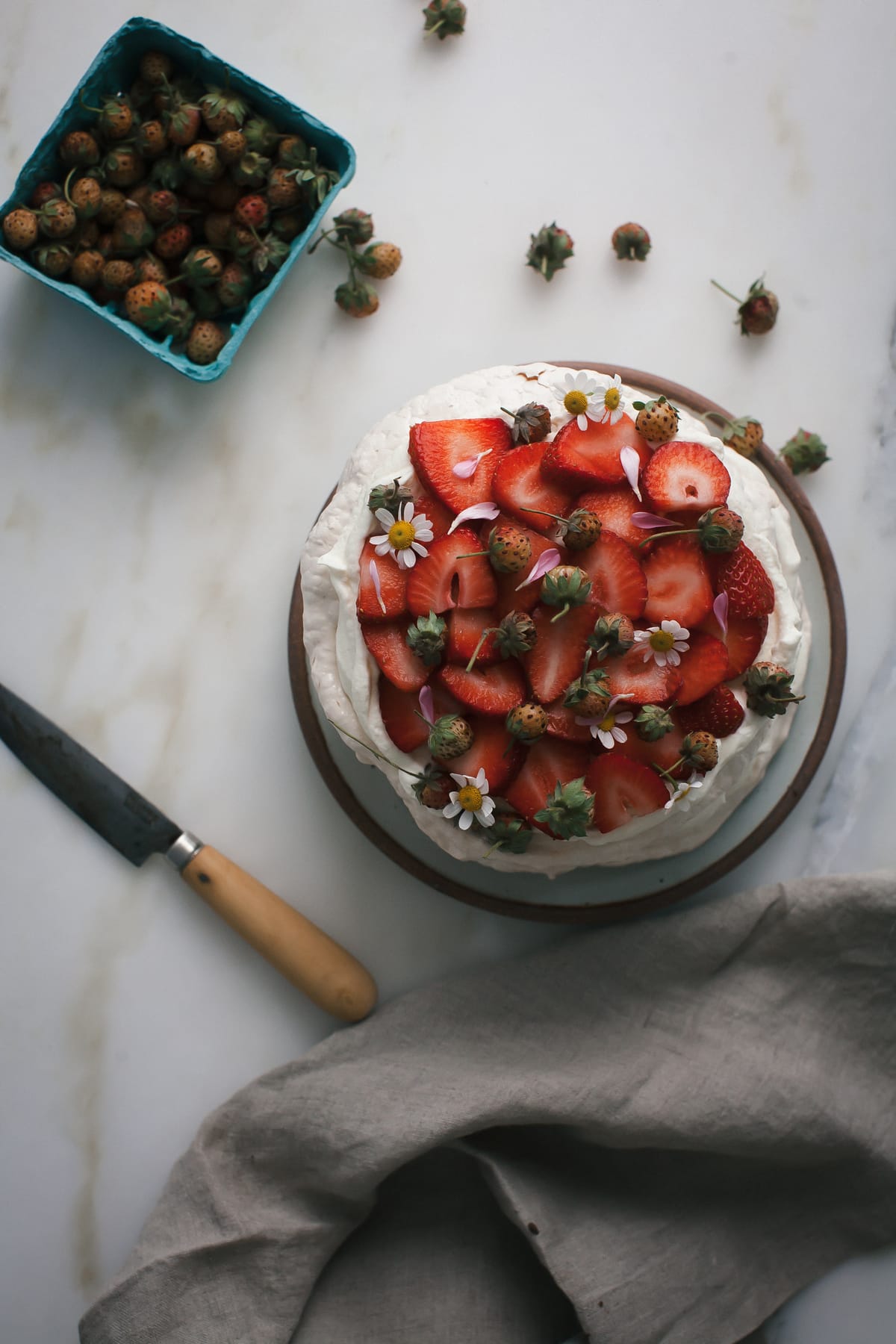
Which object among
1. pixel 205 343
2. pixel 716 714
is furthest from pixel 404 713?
pixel 205 343

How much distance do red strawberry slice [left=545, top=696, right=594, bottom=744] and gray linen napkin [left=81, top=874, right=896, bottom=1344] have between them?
0.48 m

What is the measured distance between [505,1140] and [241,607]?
965 millimetres

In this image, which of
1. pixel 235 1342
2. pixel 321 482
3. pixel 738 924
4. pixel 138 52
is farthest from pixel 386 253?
pixel 235 1342

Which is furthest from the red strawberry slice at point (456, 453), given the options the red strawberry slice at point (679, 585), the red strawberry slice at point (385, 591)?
the red strawberry slice at point (679, 585)

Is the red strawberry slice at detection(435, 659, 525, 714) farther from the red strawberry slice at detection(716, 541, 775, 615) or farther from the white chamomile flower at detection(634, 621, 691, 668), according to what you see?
the red strawberry slice at detection(716, 541, 775, 615)

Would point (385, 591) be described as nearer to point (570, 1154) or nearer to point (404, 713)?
point (404, 713)

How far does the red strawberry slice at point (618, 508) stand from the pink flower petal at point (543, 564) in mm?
77

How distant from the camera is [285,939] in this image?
163 centimetres

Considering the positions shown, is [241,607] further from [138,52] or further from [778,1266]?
[778,1266]

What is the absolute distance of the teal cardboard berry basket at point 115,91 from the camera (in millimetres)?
1596

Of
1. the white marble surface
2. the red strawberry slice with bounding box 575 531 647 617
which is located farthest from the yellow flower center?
the white marble surface

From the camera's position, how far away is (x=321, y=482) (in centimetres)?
174

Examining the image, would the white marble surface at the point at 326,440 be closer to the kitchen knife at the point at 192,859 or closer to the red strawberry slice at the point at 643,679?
the kitchen knife at the point at 192,859

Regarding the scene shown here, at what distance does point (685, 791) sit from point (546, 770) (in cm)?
17
